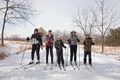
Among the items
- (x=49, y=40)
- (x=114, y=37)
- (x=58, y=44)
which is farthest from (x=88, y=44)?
(x=114, y=37)

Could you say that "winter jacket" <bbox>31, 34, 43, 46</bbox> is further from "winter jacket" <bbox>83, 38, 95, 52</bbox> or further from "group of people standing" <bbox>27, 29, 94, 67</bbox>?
"winter jacket" <bbox>83, 38, 95, 52</bbox>

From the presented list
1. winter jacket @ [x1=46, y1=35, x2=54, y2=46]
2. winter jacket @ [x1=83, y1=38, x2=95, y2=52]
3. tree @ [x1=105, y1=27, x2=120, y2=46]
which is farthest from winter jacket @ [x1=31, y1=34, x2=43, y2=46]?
tree @ [x1=105, y1=27, x2=120, y2=46]

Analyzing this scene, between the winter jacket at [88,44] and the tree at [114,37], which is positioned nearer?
the winter jacket at [88,44]

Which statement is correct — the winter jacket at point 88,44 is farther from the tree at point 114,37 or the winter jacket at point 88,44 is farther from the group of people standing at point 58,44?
the tree at point 114,37

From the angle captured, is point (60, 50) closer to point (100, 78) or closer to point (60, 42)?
point (60, 42)

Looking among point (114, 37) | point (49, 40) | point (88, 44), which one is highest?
point (114, 37)

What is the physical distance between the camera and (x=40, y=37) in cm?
1476

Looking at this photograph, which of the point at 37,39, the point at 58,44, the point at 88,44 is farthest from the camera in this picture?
the point at 37,39

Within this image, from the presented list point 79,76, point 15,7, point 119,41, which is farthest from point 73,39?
point 119,41

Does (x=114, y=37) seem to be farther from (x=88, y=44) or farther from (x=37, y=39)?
(x=37, y=39)

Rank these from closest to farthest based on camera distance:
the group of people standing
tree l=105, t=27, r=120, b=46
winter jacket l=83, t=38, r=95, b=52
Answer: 1. the group of people standing
2. winter jacket l=83, t=38, r=95, b=52
3. tree l=105, t=27, r=120, b=46

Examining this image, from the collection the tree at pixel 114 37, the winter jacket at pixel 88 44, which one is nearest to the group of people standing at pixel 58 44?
the winter jacket at pixel 88 44

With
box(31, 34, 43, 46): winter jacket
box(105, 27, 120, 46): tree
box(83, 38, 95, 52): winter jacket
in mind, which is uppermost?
box(105, 27, 120, 46): tree

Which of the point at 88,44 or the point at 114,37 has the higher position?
the point at 114,37
